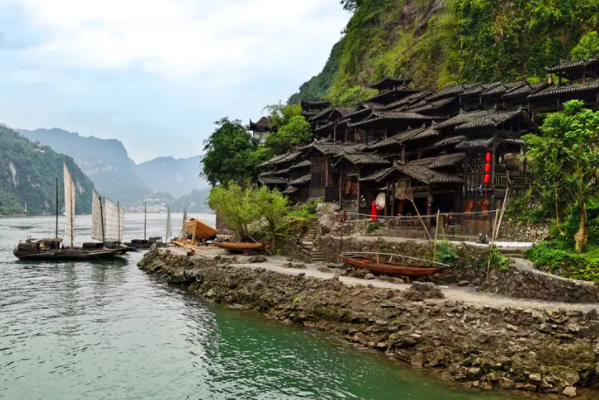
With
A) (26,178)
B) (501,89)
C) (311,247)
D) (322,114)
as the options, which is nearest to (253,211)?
(311,247)

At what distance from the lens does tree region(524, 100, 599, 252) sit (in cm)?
1770

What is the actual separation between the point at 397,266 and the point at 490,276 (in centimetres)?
480

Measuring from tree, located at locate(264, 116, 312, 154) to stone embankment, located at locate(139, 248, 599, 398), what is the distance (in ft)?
113

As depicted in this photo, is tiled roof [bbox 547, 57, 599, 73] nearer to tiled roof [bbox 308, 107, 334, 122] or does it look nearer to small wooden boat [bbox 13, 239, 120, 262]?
tiled roof [bbox 308, 107, 334, 122]

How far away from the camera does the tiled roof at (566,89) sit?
29.1m

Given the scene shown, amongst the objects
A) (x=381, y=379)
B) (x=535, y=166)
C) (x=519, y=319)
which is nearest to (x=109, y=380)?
(x=381, y=379)

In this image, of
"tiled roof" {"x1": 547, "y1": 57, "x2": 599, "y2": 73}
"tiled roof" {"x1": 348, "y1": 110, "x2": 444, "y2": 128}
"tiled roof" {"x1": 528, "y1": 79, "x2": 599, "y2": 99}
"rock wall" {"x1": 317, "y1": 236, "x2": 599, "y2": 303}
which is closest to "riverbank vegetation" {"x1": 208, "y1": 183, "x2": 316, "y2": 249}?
"rock wall" {"x1": 317, "y1": 236, "x2": 599, "y2": 303}

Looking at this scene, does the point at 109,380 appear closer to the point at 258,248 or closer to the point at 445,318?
the point at 445,318

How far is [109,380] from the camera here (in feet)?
46.9

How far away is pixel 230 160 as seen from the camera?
5597 cm

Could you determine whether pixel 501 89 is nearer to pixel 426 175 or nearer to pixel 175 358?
pixel 426 175

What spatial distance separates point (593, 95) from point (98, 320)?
35530 mm

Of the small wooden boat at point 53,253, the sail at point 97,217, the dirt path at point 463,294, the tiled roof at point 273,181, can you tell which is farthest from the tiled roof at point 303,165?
the sail at point 97,217

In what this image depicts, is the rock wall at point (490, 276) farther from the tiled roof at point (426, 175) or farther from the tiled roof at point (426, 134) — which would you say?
the tiled roof at point (426, 134)
